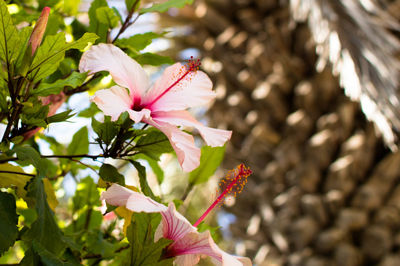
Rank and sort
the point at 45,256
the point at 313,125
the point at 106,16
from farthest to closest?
the point at 313,125, the point at 106,16, the point at 45,256

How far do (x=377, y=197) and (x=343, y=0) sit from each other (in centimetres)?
78

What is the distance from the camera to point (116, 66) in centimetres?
44

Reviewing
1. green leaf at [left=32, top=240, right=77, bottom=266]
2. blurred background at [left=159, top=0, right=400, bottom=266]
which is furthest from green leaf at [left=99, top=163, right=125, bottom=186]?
blurred background at [left=159, top=0, right=400, bottom=266]

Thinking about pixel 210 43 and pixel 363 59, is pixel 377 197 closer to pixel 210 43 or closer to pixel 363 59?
pixel 363 59

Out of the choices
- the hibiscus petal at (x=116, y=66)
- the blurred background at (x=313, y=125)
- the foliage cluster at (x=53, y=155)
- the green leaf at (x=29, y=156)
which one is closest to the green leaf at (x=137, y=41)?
the foliage cluster at (x=53, y=155)

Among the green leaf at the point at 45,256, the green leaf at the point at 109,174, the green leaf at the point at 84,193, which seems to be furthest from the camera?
the green leaf at the point at 84,193

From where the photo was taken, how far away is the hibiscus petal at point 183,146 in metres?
0.40

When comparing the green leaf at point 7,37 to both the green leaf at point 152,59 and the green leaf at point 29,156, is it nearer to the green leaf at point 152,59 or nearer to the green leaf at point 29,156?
the green leaf at point 29,156

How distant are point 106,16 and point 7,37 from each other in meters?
0.19

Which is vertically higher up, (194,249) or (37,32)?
(37,32)

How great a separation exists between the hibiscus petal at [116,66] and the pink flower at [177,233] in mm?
113

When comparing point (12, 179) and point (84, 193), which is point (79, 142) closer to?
point (84, 193)

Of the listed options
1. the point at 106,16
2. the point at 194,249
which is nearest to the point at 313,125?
the point at 106,16

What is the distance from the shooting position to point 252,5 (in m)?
2.41
